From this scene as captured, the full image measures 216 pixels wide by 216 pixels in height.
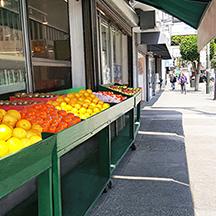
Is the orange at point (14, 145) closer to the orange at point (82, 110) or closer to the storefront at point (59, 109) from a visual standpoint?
the storefront at point (59, 109)

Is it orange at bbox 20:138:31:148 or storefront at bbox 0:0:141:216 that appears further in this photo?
storefront at bbox 0:0:141:216

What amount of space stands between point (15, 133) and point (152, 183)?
2.73m

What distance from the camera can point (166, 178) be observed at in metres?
4.50

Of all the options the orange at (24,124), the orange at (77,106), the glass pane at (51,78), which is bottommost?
the orange at (77,106)

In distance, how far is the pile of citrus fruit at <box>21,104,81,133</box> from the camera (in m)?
2.46

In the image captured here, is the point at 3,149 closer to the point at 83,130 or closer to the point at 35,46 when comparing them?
the point at 83,130

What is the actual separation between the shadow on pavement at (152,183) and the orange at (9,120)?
1.72m

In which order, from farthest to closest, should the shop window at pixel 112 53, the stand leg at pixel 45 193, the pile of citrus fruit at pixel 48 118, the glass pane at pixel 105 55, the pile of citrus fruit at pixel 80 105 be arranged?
1. the glass pane at pixel 105 55
2. the shop window at pixel 112 53
3. the pile of citrus fruit at pixel 80 105
4. the pile of citrus fruit at pixel 48 118
5. the stand leg at pixel 45 193

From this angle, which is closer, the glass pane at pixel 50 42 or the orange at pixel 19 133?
the orange at pixel 19 133

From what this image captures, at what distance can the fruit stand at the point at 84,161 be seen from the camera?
2.26 m

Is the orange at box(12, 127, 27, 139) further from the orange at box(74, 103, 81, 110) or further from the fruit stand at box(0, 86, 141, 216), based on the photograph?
the orange at box(74, 103, 81, 110)

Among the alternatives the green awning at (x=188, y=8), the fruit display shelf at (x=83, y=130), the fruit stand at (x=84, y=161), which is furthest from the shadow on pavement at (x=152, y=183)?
the green awning at (x=188, y=8)

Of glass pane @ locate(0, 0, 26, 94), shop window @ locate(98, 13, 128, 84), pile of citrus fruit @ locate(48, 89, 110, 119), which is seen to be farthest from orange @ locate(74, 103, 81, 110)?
shop window @ locate(98, 13, 128, 84)

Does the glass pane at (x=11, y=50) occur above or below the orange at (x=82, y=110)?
above
